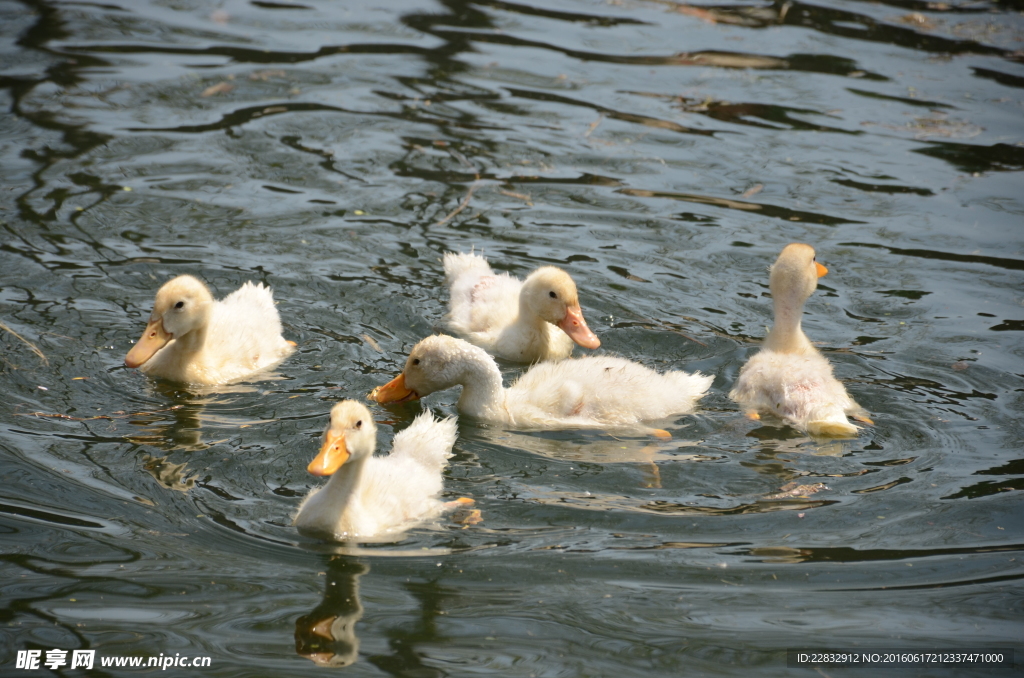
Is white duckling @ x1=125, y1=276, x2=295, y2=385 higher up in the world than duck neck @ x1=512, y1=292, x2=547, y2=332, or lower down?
lower down

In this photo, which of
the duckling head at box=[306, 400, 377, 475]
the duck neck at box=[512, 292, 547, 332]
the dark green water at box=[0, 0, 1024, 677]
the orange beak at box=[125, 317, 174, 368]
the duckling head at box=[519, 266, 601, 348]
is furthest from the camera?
the duck neck at box=[512, 292, 547, 332]

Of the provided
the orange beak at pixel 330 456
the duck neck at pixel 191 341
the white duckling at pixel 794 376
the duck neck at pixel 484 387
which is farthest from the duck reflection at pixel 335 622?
the white duckling at pixel 794 376

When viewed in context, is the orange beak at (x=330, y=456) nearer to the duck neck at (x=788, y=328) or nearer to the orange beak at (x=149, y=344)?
the orange beak at (x=149, y=344)

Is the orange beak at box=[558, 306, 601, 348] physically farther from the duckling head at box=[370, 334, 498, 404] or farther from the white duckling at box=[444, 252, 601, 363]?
the duckling head at box=[370, 334, 498, 404]

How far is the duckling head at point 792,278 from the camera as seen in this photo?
6.05m

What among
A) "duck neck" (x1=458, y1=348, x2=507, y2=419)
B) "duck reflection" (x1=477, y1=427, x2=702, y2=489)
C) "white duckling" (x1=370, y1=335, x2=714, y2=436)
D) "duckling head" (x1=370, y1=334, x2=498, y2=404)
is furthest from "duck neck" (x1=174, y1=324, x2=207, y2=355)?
"duck reflection" (x1=477, y1=427, x2=702, y2=489)

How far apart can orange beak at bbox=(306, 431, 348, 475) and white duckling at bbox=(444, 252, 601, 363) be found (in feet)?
7.42

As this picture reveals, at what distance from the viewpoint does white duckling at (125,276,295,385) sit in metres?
5.82

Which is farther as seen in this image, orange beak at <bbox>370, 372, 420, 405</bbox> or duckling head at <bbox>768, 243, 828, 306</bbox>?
duckling head at <bbox>768, 243, 828, 306</bbox>

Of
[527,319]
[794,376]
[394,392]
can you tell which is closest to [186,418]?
[394,392]

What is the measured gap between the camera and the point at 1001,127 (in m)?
10.4

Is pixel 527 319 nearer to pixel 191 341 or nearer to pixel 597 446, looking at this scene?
pixel 597 446

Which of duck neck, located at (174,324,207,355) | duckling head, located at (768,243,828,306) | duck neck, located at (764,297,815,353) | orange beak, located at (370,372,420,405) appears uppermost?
duckling head, located at (768,243,828,306)

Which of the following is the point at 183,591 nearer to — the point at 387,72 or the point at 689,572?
the point at 689,572
